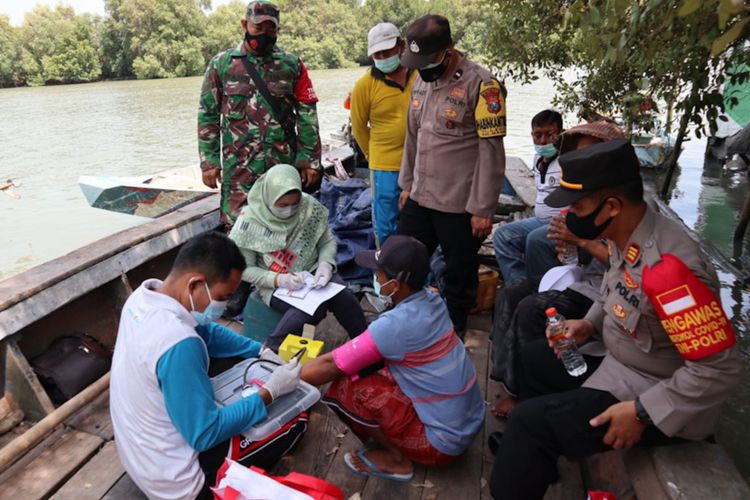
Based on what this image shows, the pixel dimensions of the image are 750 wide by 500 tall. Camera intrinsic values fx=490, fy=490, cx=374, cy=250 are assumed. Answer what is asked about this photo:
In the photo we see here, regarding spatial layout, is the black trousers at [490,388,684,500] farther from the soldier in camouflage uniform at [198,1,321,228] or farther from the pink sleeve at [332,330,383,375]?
the soldier in camouflage uniform at [198,1,321,228]

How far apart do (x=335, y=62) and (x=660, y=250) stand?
47.7 meters

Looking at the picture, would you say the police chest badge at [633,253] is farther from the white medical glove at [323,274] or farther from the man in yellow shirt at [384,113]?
the man in yellow shirt at [384,113]

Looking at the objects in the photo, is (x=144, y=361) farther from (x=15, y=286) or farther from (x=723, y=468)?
(x=723, y=468)

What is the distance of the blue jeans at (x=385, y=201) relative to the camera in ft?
11.9

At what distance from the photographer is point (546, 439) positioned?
1609mm

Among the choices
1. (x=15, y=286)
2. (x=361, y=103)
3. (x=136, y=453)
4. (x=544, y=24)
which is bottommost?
(x=136, y=453)

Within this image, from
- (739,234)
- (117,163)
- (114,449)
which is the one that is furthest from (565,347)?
(117,163)

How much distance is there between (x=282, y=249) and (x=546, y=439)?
1.81 m

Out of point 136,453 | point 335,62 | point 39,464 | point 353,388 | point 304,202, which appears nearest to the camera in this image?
point 136,453

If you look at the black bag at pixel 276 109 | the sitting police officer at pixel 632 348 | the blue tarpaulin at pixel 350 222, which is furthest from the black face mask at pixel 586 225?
the black bag at pixel 276 109

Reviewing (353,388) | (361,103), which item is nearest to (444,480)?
(353,388)

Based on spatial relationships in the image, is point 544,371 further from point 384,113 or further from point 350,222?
point 350,222

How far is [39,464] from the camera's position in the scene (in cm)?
224

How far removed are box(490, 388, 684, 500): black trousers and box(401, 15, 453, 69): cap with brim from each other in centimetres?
179
